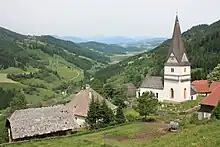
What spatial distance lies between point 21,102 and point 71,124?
32.0 m

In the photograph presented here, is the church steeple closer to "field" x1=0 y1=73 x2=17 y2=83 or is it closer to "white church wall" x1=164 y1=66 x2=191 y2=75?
"white church wall" x1=164 y1=66 x2=191 y2=75

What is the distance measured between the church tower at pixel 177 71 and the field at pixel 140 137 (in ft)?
82.7

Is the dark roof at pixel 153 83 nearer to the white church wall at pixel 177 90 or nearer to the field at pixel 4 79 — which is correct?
the white church wall at pixel 177 90

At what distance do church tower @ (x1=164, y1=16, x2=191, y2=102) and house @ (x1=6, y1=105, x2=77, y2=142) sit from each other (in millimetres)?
29583

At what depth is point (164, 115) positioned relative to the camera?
52.2m

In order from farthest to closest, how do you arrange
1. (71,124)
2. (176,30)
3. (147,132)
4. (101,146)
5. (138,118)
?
(176,30), (138,118), (71,124), (147,132), (101,146)

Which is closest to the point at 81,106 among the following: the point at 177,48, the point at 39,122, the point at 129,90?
the point at 39,122

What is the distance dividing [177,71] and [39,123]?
35.1 metres

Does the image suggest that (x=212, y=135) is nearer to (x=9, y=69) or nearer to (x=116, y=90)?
(x=116, y=90)

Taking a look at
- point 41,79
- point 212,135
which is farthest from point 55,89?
point 212,135

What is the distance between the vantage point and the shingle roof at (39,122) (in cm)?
4012

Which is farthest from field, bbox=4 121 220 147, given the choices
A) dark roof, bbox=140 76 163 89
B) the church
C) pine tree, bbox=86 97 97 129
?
dark roof, bbox=140 76 163 89

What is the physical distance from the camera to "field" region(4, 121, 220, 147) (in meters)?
23.1

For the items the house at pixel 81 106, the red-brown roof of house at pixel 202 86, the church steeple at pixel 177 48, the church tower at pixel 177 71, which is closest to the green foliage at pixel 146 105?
the house at pixel 81 106
